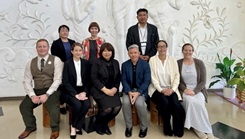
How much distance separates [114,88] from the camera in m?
3.07

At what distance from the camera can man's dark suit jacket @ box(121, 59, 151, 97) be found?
3.06 metres

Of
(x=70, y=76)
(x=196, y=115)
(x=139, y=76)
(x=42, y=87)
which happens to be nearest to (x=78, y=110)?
(x=70, y=76)

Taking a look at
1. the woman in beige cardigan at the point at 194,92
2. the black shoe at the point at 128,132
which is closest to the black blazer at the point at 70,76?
the black shoe at the point at 128,132

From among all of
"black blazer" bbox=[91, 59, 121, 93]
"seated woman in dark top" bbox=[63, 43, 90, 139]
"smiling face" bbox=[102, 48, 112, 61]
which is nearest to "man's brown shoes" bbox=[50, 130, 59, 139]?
"seated woman in dark top" bbox=[63, 43, 90, 139]

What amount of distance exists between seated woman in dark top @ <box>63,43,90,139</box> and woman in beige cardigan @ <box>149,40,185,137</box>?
86 centimetres

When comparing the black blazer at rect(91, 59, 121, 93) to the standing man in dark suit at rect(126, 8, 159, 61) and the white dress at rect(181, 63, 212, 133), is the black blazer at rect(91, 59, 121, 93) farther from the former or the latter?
the white dress at rect(181, 63, 212, 133)

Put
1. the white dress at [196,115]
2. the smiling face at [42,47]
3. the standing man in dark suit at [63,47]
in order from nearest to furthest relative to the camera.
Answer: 1. the white dress at [196,115]
2. the smiling face at [42,47]
3. the standing man in dark suit at [63,47]

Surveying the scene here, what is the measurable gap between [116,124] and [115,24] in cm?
188

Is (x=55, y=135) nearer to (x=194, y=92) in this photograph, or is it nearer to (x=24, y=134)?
(x=24, y=134)

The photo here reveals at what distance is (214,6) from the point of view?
454cm

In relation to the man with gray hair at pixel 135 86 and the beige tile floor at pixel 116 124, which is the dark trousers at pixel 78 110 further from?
the man with gray hair at pixel 135 86

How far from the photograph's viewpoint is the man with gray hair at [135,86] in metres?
2.95

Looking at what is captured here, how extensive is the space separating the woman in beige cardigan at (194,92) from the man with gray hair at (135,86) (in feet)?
1.58

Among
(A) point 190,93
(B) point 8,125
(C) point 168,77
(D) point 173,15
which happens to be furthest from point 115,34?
(B) point 8,125
